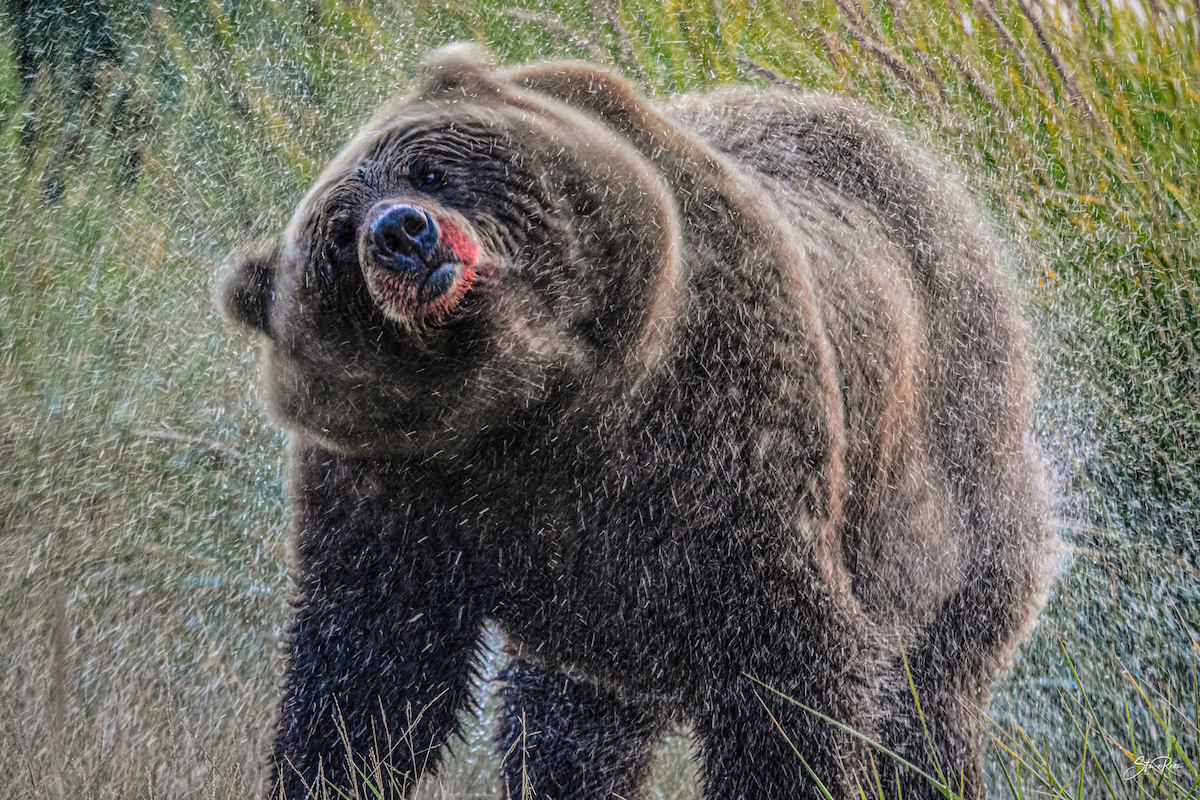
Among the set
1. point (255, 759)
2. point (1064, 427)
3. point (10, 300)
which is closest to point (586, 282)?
point (255, 759)

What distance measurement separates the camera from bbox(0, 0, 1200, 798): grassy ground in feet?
12.1

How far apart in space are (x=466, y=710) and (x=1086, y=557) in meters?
2.18

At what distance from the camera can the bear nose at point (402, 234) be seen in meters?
2.06

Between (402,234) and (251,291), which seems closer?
(402,234)

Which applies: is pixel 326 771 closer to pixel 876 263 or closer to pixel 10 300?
pixel 876 263

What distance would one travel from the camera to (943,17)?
12.5ft

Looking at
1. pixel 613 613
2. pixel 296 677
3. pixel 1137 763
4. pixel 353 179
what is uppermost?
pixel 1137 763

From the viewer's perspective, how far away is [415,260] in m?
2.14

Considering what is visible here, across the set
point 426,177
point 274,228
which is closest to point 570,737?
point 426,177

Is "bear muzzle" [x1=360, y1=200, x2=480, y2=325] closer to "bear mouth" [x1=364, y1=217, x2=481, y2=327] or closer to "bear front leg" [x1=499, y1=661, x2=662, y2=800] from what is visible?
"bear mouth" [x1=364, y1=217, x2=481, y2=327]

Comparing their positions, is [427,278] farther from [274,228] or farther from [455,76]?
[274,228]

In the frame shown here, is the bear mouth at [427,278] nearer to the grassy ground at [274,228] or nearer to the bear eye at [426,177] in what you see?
the bear eye at [426,177]

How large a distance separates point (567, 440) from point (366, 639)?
2.02ft

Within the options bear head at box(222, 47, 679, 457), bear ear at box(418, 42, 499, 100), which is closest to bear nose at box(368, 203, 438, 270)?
bear head at box(222, 47, 679, 457)
